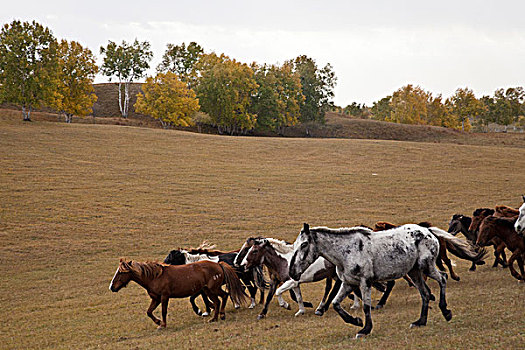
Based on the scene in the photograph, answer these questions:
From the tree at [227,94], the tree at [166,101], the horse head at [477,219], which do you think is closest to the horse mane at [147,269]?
the horse head at [477,219]

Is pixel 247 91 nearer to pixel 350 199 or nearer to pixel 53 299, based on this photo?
pixel 350 199

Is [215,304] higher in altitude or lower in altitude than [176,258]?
lower

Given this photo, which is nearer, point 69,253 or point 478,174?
point 69,253

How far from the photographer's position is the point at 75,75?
6662 centimetres

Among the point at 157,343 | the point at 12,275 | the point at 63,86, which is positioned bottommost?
the point at 12,275

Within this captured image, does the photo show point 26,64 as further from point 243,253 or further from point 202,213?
point 243,253

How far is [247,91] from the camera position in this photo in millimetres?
80000

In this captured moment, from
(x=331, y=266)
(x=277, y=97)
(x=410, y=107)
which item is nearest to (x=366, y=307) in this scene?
(x=331, y=266)

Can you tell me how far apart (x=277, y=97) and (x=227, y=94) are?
9768mm

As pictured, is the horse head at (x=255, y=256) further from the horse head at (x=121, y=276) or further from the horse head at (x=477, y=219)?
the horse head at (x=477, y=219)

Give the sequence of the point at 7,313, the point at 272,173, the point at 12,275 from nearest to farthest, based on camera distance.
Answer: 1. the point at 7,313
2. the point at 12,275
3. the point at 272,173

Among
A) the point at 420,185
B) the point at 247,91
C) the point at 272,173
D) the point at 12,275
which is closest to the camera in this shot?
the point at 12,275

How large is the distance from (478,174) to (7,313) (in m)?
38.4

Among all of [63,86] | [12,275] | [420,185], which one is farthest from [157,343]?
[63,86]
